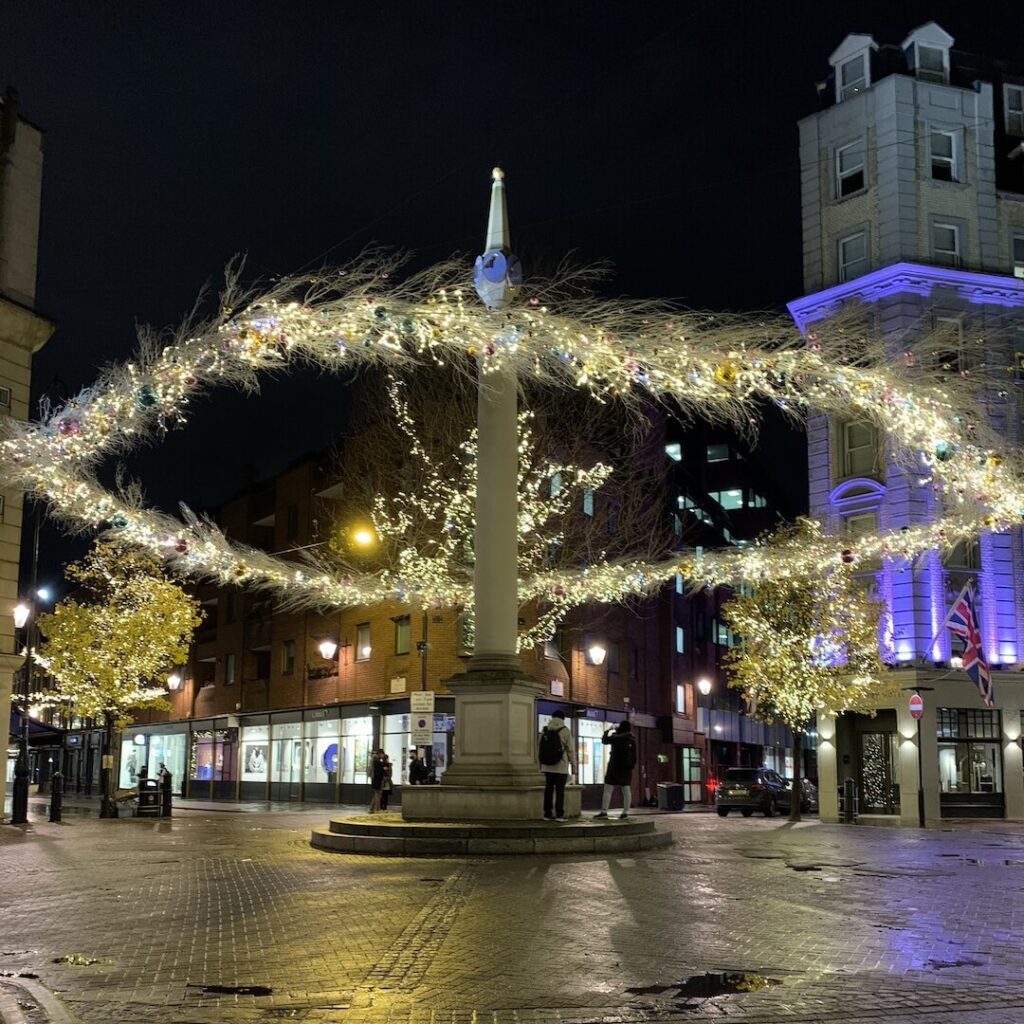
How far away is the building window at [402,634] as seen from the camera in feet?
134

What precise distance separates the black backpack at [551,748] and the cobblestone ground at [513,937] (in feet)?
6.83

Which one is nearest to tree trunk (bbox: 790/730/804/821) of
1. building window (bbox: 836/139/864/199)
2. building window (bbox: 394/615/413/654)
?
building window (bbox: 394/615/413/654)

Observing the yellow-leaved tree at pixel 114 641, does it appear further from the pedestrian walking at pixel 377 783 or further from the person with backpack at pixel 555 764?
the person with backpack at pixel 555 764

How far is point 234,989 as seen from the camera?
793 centimetres

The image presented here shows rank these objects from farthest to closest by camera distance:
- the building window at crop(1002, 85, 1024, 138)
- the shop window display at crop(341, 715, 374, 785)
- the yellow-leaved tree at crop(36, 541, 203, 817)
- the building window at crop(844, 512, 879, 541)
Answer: the building window at crop(1002, 85, 1024, 138) → the shop window display at crop(341, 715, 374, 785) → the building window at crop(844, 512, 879, 541) → the yellow-leaved tree at crop(36, 541, 203, 817)

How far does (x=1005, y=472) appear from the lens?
→ 15945 millimetres

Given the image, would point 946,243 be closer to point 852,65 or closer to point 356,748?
point 852,65

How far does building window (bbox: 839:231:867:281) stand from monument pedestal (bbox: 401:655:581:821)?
26252mm

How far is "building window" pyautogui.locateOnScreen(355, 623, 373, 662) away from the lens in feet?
142

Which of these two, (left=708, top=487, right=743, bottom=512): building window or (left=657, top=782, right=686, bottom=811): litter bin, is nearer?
(left=657, top=782, right=686, bottom=811): litter bin

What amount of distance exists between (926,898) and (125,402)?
10479 millimetres

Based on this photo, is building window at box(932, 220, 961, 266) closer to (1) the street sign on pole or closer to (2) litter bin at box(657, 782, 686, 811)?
(1) the street sign on pole

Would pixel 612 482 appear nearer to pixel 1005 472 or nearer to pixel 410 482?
pixel 410 482

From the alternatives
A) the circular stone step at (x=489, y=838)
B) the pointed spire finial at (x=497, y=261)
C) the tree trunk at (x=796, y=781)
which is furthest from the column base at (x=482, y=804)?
the tree trunk at (x=796, y=781)
